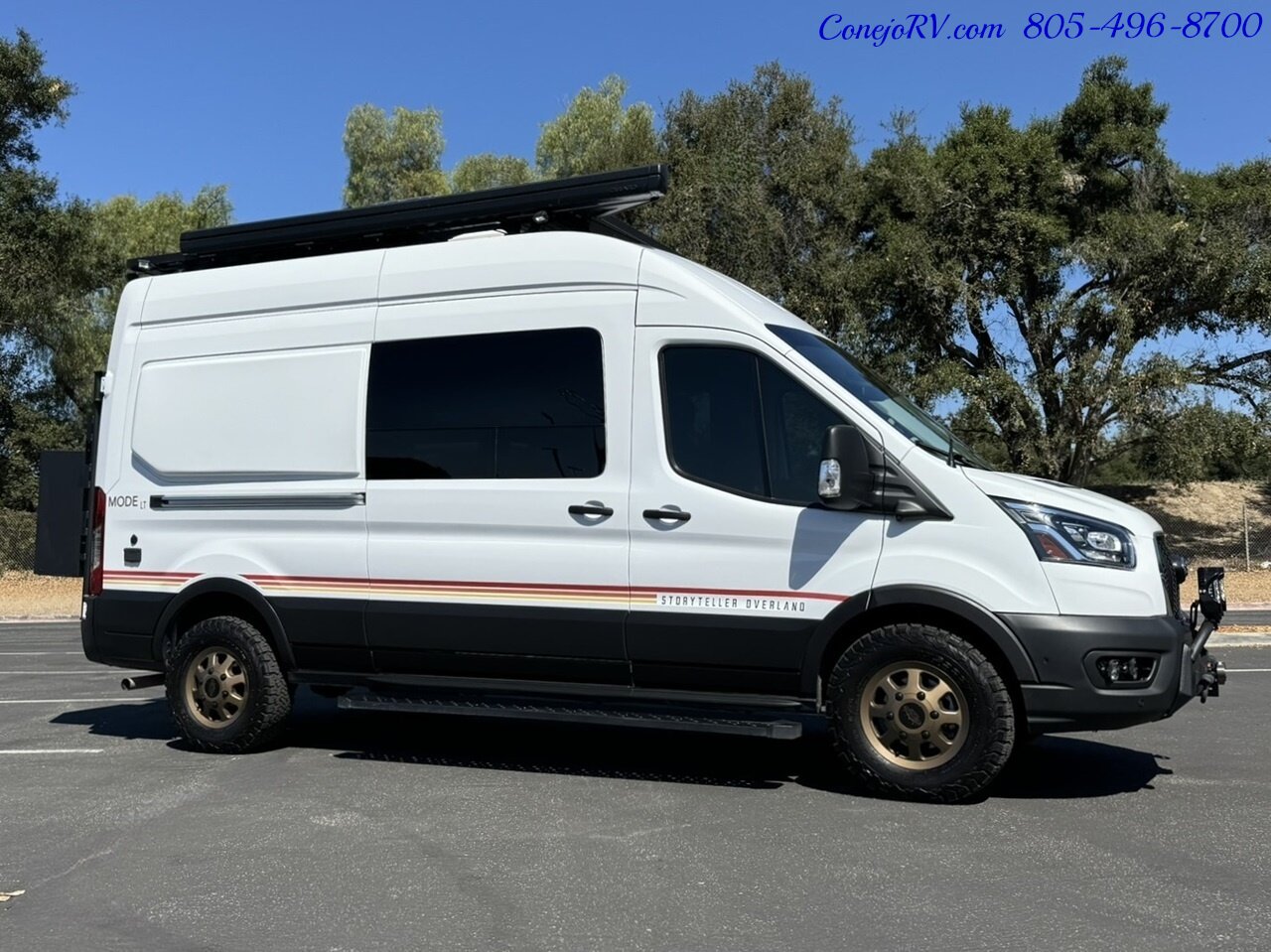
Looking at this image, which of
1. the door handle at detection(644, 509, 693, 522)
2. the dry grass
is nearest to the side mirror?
the door handle at detection(644, 509, 693, 522)

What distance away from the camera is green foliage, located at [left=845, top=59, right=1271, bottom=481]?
969 inches

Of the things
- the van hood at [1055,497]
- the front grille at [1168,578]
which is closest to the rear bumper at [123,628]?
the van hood at [1055,497]

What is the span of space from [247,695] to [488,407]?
7.48 feet

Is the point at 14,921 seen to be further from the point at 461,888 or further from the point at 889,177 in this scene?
the point at 889,177

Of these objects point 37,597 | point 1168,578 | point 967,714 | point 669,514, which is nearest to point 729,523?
point 669,514

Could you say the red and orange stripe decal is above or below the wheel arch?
above

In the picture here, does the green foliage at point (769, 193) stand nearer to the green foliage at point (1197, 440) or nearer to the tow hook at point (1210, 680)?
the green foliage at point (1197, 440)

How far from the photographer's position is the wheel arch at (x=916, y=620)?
597 centimetres

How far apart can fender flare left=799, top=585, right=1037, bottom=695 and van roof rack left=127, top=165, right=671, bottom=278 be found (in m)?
2.32

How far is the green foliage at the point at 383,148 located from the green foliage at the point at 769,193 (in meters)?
21.2

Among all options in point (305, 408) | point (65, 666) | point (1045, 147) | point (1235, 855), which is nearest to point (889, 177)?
point (1045, 147)

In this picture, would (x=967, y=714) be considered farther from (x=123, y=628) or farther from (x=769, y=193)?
(x=769, y=193)

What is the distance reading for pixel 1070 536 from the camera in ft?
19.7

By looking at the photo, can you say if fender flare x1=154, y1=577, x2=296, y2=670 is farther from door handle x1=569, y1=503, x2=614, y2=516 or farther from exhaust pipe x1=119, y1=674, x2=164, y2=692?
door handle x1=569, y1=503, x2=614, y2=516
